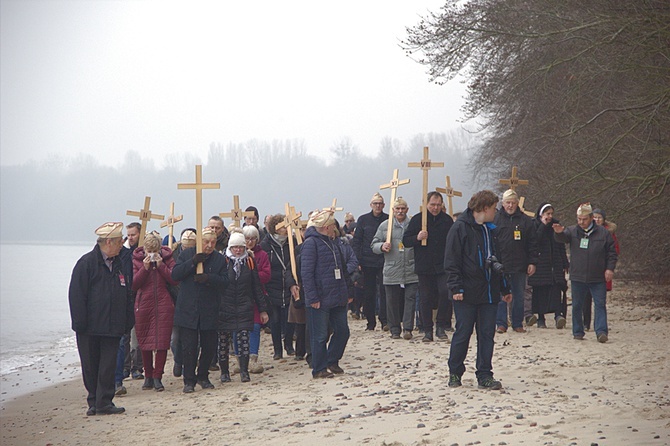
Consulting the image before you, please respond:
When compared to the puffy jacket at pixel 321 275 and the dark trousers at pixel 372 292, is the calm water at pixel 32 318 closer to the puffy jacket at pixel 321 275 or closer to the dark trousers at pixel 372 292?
the dark trousers at pixel 372 292

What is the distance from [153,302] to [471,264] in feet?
13.7

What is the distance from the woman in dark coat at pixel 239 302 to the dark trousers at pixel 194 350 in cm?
22

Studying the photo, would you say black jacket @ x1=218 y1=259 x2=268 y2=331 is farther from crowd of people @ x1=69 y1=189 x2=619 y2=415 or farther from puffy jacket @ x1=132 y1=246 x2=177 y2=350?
puffy jacket @ x1=132 y1=246 x2=177 y2=350

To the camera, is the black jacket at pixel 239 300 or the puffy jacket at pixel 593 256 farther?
the puffy jacket at pixel 593 256

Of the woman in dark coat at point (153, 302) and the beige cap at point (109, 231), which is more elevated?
the beige cap at point (109, 231)

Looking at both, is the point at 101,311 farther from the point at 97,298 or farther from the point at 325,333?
the point at 325,333

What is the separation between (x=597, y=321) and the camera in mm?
13766

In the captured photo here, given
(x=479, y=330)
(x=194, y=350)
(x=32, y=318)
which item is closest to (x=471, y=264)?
(x=479, y=330)

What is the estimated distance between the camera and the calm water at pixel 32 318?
913 inches

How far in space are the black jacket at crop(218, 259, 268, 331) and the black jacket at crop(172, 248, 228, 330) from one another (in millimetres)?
249

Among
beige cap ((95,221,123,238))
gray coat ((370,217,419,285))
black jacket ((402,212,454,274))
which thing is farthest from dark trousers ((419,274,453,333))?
beige cap ((95,221,123,238))

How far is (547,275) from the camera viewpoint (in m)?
15.1

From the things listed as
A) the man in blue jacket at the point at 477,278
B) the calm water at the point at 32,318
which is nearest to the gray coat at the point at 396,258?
the man in blue jacket at the point at 477,278

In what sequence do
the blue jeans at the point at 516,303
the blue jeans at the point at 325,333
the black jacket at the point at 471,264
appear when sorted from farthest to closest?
the blue jeans at the point at 516,303, the blue jeans at the point at 325,333, the black jacket at the point at 471,264
